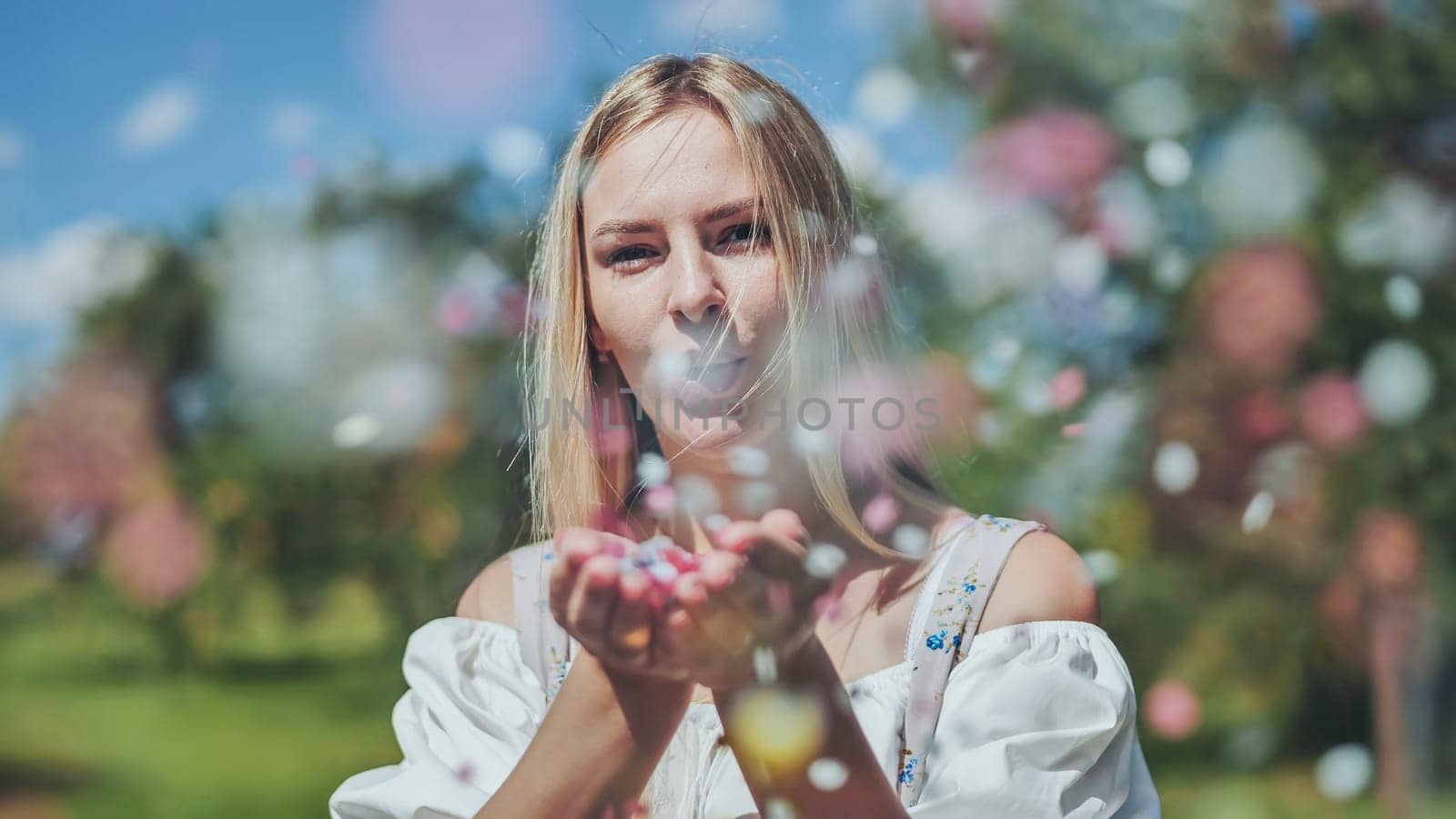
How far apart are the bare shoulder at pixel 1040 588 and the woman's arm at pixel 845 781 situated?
0.14 meters

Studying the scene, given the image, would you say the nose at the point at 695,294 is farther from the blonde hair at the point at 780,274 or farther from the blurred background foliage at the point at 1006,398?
the blurred background foliage at the point at 1006,398

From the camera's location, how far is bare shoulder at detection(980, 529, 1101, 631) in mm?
692

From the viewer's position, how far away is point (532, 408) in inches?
35.9

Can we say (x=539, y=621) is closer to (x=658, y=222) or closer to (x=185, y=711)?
(x=658, y=222)

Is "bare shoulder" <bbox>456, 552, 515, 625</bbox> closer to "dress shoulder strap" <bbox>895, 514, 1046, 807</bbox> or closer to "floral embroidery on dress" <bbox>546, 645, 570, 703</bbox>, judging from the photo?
"floral embroidery on dress" <bbox>546, 645, 570, 703</bbox>

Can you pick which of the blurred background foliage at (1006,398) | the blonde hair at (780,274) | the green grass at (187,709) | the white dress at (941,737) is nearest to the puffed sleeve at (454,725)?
the white dress at (941,737)

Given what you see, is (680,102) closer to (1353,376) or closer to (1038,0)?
(1038,0)

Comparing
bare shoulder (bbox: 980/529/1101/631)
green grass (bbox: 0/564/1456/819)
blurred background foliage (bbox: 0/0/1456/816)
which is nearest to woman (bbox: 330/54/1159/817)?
bare shoulder (bbox: 980/529/1101/631)

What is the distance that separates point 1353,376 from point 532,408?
127cm

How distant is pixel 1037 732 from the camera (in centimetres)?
64

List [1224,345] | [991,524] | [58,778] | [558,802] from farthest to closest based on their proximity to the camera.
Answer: [58,778]
[1224,345]
[991,524]
[558,802]

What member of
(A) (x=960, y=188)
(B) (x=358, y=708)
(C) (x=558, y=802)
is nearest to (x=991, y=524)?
(C) (x=558, y=802)

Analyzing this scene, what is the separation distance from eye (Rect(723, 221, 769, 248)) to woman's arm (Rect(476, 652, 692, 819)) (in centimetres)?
28

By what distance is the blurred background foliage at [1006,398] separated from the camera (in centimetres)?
152
